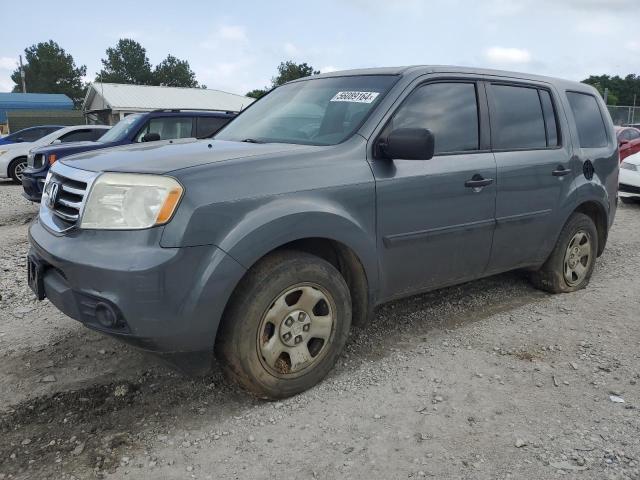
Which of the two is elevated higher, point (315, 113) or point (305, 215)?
point (315, 113)

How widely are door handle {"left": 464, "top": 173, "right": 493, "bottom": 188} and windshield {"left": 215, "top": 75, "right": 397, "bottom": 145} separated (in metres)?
0.82

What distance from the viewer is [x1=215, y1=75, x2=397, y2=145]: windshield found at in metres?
3.39

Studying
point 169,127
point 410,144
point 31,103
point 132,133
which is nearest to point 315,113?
point 410,144

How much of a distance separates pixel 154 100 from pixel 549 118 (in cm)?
3488

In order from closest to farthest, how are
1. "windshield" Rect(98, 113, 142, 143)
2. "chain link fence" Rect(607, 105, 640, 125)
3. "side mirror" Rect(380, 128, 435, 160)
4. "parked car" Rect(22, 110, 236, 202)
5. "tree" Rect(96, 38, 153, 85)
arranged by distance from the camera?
"side mirror" Rect(380, 128, 435, 160) < "parked car" Rect(22, 110, 236, 202) < "windshield" Rect(98, 113, 142, 143) < "chain link fence" Rect(607, 105, 640, 125) < "tree" Rect(96, 38, 153, 85)

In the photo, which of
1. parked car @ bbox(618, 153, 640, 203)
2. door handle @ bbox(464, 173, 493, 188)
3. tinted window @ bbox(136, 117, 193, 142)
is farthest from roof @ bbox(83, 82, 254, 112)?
door handle @ bbox(464, 173, 493, 188)

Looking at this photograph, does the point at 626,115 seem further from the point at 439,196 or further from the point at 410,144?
the point at 410,144

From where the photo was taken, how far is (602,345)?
3.77m

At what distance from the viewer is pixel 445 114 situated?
3672 millimetres

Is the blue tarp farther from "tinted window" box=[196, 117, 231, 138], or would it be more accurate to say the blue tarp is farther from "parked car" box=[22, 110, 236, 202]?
"tinted window" box=[196, 117, 231, 138]

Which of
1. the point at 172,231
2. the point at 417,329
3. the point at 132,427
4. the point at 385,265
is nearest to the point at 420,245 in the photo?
the point at 385,265

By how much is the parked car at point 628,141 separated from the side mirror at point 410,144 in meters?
12.1

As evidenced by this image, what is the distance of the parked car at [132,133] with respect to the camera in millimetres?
8297

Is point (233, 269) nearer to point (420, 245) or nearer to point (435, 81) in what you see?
point (420, 245)
